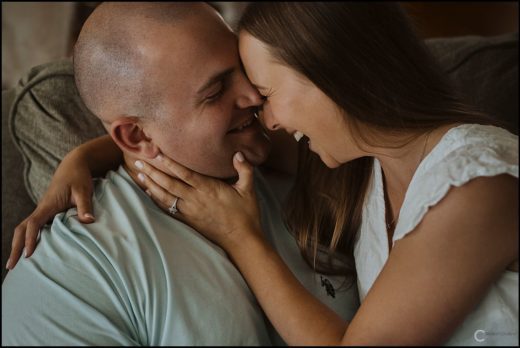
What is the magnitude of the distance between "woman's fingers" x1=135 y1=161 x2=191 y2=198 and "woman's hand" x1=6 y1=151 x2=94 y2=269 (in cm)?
11

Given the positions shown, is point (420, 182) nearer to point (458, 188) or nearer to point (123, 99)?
point (458, 188)

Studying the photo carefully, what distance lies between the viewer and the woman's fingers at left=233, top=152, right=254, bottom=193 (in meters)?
1.05

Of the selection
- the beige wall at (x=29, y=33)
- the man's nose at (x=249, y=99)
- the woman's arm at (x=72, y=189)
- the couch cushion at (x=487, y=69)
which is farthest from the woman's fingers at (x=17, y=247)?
the beige wall at (x=29, y=33)

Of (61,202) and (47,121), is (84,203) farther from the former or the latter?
(47,121)

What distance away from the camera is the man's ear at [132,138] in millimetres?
1022

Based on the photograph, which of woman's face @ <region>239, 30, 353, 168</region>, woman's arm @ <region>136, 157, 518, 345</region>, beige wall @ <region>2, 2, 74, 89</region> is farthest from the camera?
beige wall @ <region>2, 2, 74, 89</region>

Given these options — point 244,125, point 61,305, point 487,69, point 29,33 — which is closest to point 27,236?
point 61,305

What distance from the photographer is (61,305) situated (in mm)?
812

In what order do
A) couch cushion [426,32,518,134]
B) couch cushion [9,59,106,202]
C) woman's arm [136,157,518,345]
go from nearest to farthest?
woman's arm [136,157,518,345], couch cushion [9,59,106,202], couch cushion [426,32,518,134]

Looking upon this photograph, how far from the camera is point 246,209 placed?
1.02m

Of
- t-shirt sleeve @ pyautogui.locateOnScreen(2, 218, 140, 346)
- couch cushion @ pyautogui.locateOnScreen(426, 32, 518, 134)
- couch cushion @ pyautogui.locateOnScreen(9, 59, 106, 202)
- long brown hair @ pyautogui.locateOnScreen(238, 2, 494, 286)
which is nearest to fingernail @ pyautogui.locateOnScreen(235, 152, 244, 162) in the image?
long brown hair @ pyautogui.locateOnScreen(238, 2, 494, 286)

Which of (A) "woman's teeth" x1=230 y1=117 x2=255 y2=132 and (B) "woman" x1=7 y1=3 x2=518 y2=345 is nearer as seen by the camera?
(B) "woman" x1=7 y1=3 x2=518 y2=345

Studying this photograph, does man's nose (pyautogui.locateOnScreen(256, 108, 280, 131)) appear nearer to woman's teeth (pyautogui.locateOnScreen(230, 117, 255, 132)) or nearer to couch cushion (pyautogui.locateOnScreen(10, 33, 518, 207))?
woman's teeth (pyautogui.locateOnScreen(230, 117, 255, 132))

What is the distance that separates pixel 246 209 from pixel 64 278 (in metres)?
0.33
